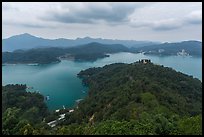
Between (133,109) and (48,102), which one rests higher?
(133,109)

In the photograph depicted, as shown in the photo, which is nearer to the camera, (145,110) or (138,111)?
(138,111)

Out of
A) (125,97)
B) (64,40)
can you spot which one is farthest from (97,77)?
(64,40)

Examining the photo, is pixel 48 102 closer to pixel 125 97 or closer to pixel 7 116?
pixel 125 97

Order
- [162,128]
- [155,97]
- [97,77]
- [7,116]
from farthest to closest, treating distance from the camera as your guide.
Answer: [97,77]
[155,97]
[7,116]
[162,128]

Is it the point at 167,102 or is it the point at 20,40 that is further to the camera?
the point at 20,40

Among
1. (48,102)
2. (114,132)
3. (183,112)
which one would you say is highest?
(114,132)
